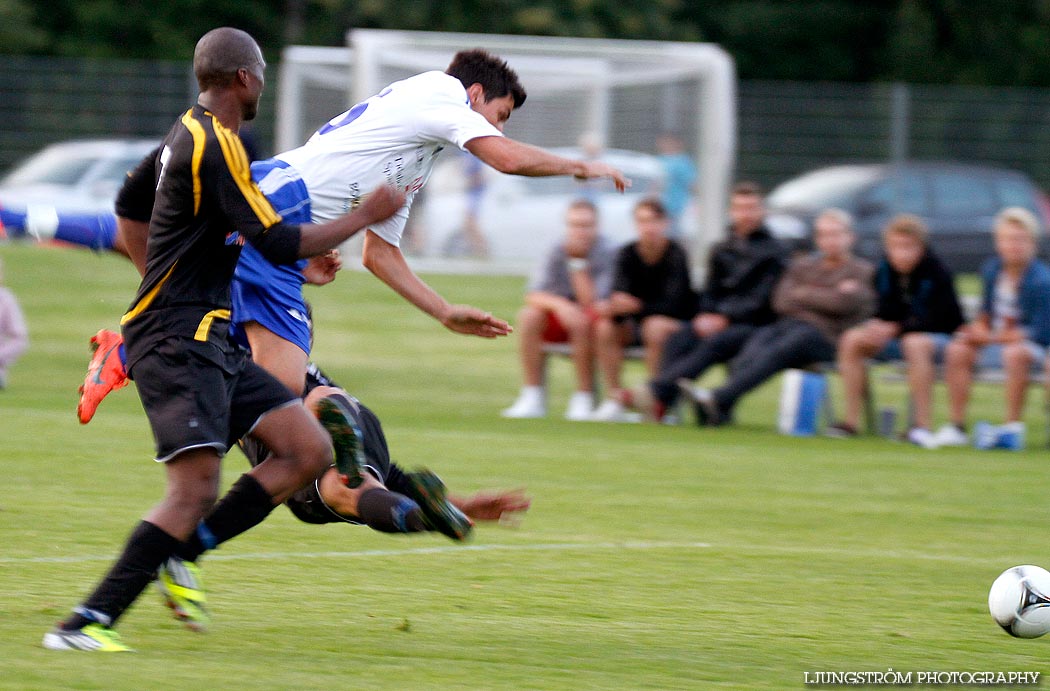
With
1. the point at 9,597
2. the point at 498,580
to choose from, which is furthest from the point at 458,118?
the point at 9,597

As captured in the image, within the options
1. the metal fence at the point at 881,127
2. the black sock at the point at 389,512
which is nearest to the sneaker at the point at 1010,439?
the black sock at the point at 389,512

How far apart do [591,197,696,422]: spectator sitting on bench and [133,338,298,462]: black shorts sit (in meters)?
7.77

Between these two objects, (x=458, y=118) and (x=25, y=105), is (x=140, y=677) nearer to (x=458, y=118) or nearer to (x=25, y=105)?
(x=458, y=118)

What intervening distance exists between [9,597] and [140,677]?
1257mm

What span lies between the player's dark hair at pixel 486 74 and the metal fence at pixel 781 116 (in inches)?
651

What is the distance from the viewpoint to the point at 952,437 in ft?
39.2

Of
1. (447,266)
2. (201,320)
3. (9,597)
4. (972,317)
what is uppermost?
(201,320)

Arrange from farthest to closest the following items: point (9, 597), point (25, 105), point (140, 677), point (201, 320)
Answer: point (25, 105) < point (9, 597) < point (201, 320) < point (140, 677)

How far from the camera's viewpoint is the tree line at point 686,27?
107 ft

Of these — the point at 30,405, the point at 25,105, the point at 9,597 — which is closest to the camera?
the point at 9,597

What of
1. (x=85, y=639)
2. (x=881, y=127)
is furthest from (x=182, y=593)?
(x=881, y=127)

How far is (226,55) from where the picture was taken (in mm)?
5023

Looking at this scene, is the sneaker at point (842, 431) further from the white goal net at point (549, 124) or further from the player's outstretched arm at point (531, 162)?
the player's outstretched arm at point (531, 162)

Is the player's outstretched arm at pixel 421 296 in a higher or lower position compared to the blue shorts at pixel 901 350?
higher
